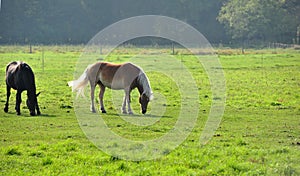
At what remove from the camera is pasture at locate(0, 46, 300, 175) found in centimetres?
1006

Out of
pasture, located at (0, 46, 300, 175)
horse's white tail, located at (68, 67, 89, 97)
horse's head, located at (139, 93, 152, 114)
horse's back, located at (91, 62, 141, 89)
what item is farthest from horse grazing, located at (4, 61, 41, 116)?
horse's head, located at (139, 93, 152, 114)

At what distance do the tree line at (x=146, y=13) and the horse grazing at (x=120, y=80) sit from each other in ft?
173

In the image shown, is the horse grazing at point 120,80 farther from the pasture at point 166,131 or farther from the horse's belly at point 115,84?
the pasture at point 166,131

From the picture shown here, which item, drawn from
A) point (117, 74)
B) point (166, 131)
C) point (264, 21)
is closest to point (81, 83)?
point (117, 74)

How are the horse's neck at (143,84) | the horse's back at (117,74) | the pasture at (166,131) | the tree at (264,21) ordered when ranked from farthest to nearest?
the tree at (264,21) → the horse's back at (117,74) → the horse's neck at (143,84) → the pasture at (166,131)

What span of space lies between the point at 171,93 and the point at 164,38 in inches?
1986

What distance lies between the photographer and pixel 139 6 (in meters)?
82.8

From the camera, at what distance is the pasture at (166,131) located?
33.0ft

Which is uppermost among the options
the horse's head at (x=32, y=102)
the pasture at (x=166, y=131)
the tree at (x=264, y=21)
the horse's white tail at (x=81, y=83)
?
the tree at (x=264, y=21)

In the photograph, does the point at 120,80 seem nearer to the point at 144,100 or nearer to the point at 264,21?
the point at 144,100

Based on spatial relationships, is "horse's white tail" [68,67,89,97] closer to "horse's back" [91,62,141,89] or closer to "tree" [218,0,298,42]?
"horse's back" [91,62,141,89]

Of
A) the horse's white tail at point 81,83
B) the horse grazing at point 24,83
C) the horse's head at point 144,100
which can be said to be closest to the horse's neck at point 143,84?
the horse's head at point 144,100

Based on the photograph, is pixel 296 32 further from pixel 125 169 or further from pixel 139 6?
pixel 125 169

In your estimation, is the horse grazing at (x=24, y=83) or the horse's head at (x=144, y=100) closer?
the horse grazing at (x=24, y=83)
